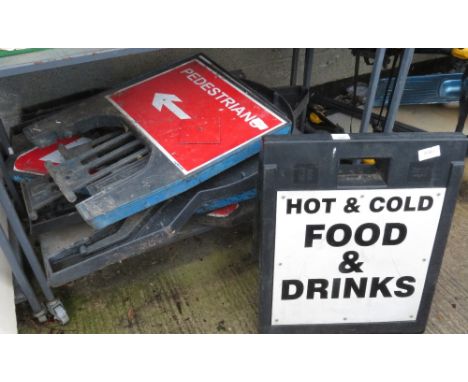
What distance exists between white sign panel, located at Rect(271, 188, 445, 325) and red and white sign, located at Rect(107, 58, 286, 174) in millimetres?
299

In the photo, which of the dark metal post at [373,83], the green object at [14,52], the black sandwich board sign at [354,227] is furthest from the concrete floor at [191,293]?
the green object at [14,52]

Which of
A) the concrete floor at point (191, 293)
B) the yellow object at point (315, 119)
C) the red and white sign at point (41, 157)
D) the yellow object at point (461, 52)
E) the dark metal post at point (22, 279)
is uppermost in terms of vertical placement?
the yellow object at point (461, 52)

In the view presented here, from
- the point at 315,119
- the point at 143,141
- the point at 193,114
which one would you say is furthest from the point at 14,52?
the point at 315,119

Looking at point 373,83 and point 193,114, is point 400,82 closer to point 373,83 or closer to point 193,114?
point 373,83

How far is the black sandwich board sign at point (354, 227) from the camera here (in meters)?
1.02

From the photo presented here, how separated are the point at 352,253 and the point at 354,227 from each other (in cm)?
8

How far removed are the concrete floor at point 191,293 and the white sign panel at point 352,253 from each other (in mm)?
214

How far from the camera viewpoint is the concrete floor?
1.37m

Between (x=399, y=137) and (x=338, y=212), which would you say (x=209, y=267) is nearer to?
(x=338, y=212)

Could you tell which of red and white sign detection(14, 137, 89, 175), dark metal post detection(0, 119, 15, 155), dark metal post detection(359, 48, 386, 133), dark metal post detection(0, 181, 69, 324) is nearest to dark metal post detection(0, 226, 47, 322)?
dark metal post detection(0, 181, 69, 324)

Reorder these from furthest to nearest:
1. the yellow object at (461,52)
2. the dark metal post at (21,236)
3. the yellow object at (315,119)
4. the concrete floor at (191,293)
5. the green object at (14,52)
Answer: the yellow object at (315,119), the yellow object at (461,52), the concrete floor at (191,293), the dark metal post at (21,236), the green object at (14,52)

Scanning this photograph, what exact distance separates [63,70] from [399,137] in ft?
4.53

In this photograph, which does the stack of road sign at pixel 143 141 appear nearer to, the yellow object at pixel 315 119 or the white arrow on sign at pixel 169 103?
the white arrow on sign at pixel 169 103

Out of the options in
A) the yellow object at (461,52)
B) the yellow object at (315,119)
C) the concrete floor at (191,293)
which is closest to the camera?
the concrete floor at (191,293)
